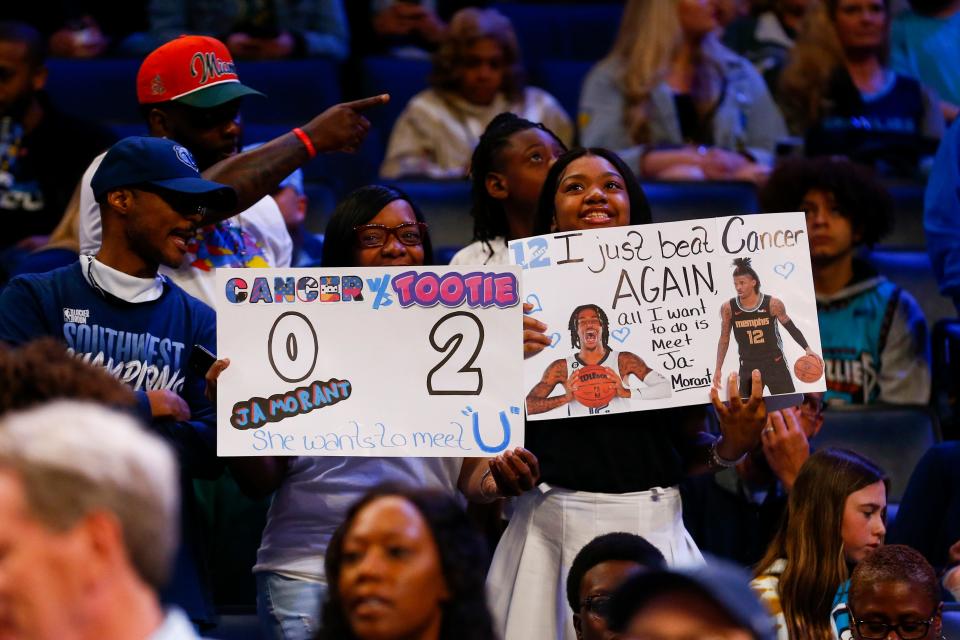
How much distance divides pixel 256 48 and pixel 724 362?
3583 mm

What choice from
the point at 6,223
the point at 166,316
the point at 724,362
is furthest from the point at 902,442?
the point at 6,223

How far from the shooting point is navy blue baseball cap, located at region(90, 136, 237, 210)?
340cm

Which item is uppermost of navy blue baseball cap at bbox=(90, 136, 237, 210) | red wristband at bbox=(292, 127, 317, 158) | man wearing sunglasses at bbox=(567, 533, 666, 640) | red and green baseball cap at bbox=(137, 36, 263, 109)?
red and green baseball cap at bbox=(137, 36, 263, 109)

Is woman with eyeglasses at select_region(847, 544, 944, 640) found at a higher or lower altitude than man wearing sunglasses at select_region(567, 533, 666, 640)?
lower

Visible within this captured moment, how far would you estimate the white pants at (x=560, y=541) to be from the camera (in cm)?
336

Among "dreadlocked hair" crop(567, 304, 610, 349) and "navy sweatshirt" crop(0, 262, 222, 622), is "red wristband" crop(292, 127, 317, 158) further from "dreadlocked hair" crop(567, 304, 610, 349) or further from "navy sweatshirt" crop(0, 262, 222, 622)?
"dreadlocked hair" crop(567, 304, 610, 349)

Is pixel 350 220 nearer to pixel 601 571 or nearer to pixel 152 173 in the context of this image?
pixel 152 173

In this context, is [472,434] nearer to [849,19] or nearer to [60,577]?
[60,577]

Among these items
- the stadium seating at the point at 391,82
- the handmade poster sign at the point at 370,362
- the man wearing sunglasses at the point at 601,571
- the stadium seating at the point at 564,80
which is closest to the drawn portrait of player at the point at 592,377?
the handmade poster sign at the point at 370,362

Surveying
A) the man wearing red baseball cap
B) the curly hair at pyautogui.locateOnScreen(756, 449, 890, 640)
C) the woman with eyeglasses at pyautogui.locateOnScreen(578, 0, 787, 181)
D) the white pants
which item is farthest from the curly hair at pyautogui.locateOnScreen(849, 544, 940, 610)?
the woman with eyeglasses at pyautogui.locateOnScreen(578, 0, 787, 181)

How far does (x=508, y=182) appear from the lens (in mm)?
4062

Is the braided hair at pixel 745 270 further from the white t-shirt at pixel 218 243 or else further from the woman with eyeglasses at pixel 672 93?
the woman with eyeglasses at pixel 672 93

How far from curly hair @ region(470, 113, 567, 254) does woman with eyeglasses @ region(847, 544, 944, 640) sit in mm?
1316

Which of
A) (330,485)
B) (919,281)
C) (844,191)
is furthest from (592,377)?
(919,281)
